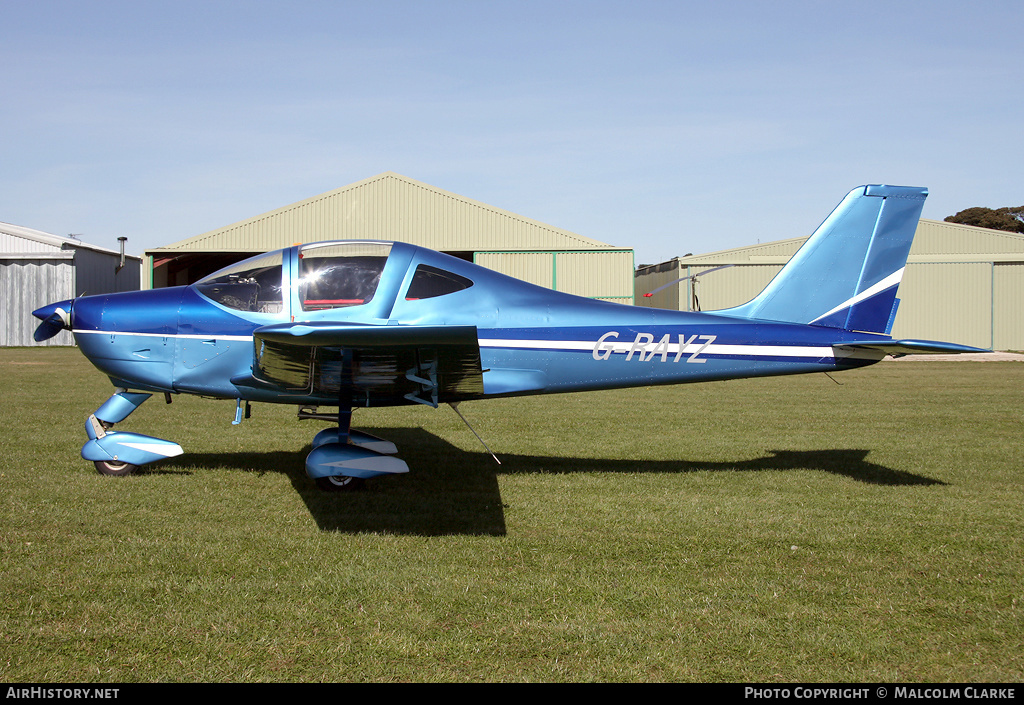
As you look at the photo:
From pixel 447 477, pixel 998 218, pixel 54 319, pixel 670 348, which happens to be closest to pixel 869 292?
pixel 670 348

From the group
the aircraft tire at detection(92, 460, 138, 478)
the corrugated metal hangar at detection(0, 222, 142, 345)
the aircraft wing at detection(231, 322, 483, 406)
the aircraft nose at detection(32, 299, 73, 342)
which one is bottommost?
the aircraft tire at detection(92, 460, 138, 478)

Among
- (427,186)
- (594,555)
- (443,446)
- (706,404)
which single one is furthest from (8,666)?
(427,186)

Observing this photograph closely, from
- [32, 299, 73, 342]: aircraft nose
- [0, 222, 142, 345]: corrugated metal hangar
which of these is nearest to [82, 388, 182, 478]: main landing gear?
[32, 299, 73, 342]: aircraft nose

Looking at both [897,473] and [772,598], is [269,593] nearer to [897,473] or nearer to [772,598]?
[772,598]

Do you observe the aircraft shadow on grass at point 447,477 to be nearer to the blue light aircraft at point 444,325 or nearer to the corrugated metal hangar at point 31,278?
the blue light aircraft at point 444,325

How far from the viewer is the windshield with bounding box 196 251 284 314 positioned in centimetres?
638

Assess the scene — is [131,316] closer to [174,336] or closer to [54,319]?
[174,336]

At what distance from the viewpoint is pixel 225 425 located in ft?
32.3

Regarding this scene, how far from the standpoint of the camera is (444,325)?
6266 mm

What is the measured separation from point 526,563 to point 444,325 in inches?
94.5

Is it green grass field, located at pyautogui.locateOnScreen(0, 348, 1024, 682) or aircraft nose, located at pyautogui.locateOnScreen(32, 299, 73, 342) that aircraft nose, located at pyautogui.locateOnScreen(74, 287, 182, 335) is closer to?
aircraft nose, located at pyautogui.locateOnScreen(32, 299, 73, 342)

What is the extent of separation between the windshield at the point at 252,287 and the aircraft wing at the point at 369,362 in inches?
25.5

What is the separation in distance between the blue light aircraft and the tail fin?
0.4 inches
